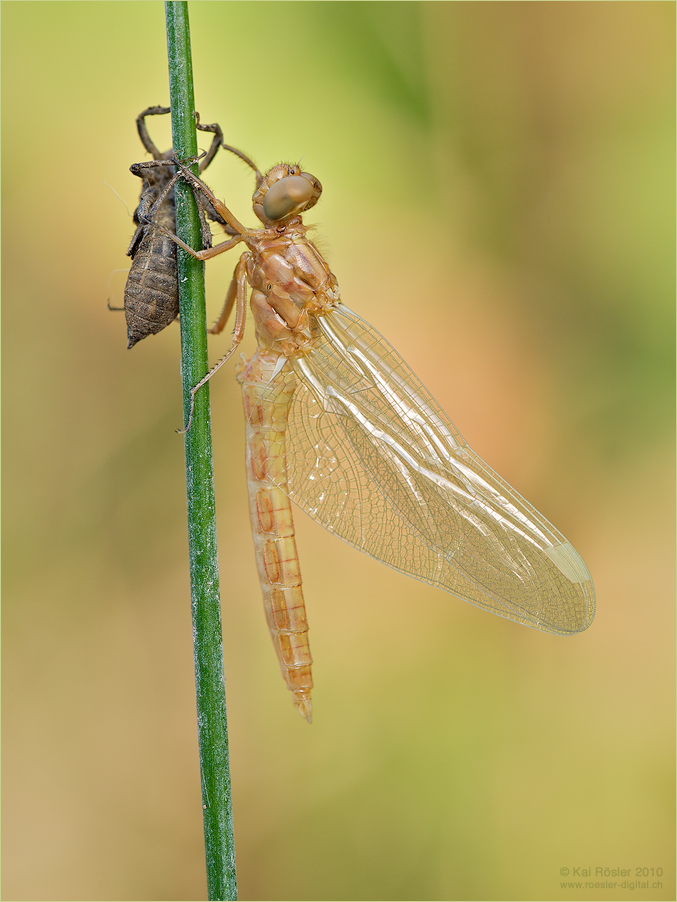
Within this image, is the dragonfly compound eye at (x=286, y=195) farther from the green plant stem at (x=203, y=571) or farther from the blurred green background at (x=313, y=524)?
the blurred green background at (x=313, y=524)

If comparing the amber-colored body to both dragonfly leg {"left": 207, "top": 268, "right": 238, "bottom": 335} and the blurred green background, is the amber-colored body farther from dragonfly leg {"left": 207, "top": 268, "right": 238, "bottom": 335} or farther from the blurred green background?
the blurred green background

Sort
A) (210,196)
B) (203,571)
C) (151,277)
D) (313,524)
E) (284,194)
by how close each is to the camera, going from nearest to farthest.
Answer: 1. (203,571)
2. (151,277)
3. (210,196)
4. (284,194)
5. (313,524)

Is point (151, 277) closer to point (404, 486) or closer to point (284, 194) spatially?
point (284, 194)

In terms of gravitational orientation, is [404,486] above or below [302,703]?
above

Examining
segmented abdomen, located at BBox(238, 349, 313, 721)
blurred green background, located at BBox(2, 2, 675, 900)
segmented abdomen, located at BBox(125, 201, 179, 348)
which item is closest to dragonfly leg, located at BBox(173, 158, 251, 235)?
segmented abdomen, located at BBox(125, 201, 179, 348)

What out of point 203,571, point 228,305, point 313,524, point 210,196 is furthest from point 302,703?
point 210,196

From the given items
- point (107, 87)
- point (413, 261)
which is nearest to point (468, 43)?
point (413, 261)

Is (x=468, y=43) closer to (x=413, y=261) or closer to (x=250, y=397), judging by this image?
(x=413, y=261)
